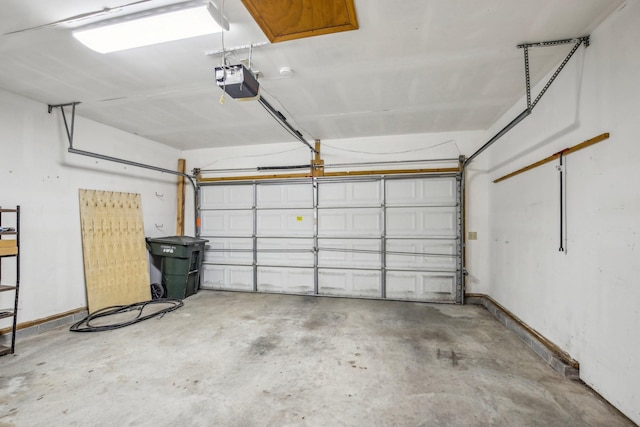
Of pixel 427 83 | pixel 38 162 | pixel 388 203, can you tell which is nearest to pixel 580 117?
pixel 427 83

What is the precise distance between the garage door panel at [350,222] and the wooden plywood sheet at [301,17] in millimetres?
3334

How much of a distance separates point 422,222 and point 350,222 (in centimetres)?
124

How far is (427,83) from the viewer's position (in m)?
3.06

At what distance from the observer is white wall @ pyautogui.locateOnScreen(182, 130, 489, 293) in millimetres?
4672

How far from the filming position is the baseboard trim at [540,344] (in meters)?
2.40

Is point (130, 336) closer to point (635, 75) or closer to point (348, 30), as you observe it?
point (348, 30)

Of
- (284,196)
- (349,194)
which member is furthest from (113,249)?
(349,194)

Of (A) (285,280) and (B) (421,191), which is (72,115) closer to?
(A) (285,280)

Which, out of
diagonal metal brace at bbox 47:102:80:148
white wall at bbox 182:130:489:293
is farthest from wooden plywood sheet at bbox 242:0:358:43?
white wall at bbox 182:130:489:293

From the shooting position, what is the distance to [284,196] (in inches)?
214

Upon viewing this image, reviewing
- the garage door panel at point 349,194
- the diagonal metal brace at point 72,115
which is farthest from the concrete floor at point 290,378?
the diagonal metal brace at point 72,115

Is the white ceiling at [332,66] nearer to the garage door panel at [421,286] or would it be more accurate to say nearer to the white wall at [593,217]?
the white wall at [593,217]

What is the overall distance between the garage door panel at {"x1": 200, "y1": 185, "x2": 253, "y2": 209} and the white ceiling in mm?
Result: 1511

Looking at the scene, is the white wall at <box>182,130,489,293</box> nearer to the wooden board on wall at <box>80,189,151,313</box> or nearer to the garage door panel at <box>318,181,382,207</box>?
the garage door panel at <box>318,181,382,207</box>
